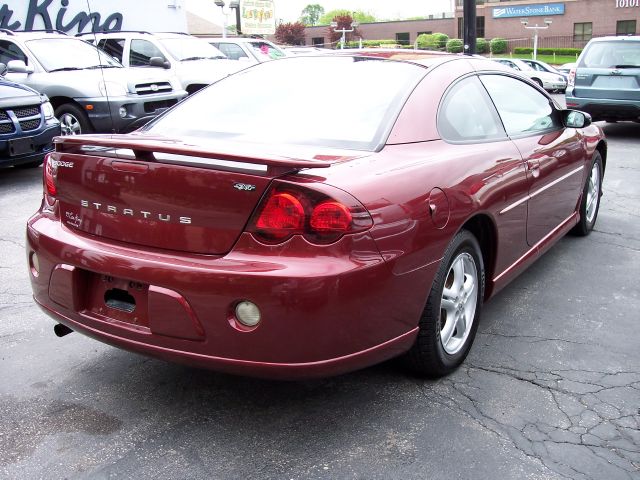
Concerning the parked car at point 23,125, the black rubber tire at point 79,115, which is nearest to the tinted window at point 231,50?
the black rubber tire at point 79,115

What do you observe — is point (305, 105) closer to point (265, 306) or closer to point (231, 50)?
point (265, 306)

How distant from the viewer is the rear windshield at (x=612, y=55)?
11.8 metres

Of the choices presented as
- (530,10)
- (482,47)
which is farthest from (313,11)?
(482,47)

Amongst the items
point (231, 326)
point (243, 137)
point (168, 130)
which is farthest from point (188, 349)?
point (168, 130)

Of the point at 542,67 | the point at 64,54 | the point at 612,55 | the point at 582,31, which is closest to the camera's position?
the point at 64,54

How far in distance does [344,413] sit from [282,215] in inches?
39.2

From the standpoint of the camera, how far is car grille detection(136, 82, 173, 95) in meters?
10.5

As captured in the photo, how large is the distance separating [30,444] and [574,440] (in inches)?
85.8

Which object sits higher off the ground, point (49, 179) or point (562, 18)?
point (562, 18)

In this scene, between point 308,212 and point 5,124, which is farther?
point 5,124

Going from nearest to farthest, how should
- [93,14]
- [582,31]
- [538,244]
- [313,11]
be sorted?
[538,244], [93,14], [582,31], [313,11]

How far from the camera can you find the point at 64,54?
35.4 ft

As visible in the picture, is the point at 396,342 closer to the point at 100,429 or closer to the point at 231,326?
the point at 231,326

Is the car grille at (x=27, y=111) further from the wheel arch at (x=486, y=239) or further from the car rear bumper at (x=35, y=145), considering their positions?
the wheel arch at (x=486, y=239)
